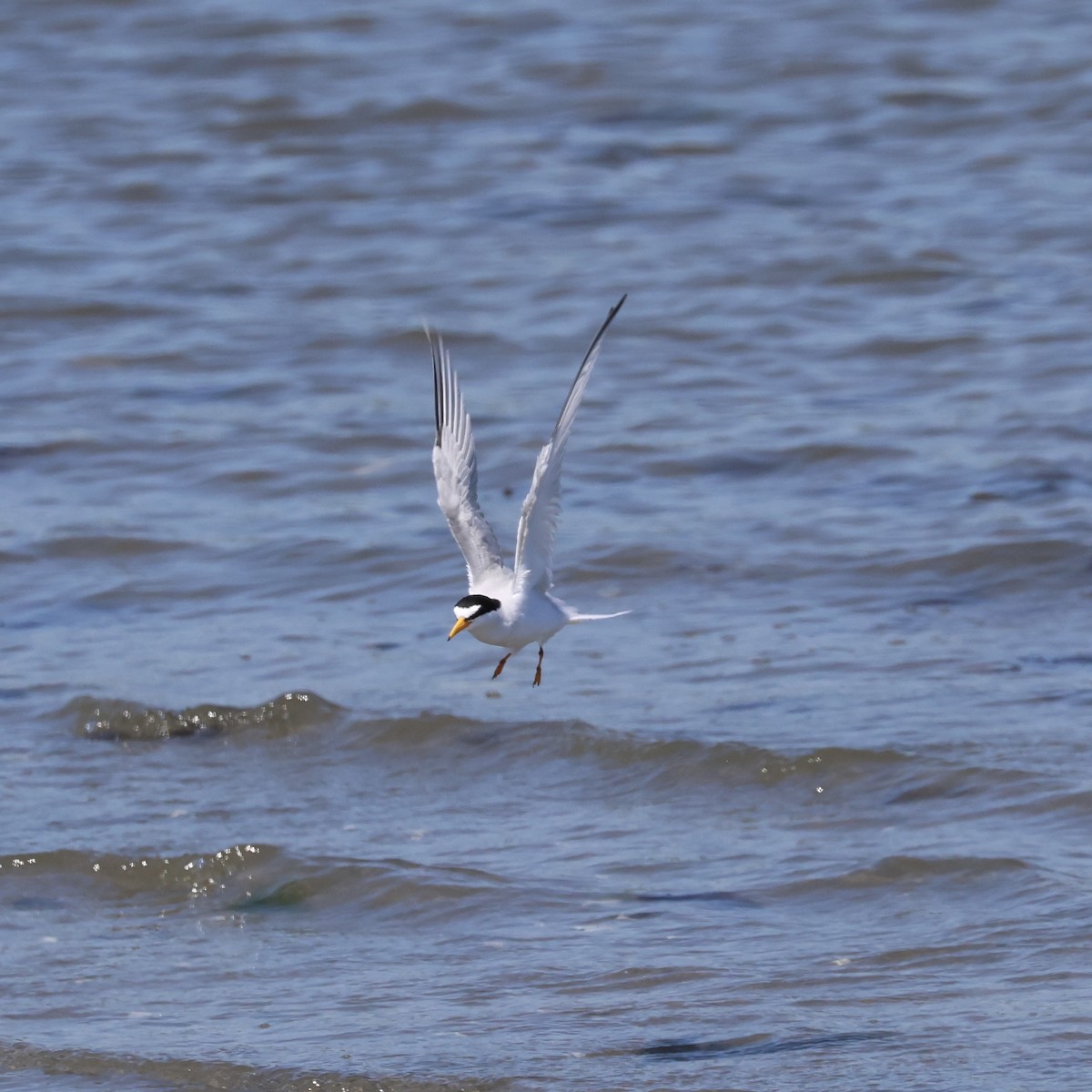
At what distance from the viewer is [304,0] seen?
21.0 metres

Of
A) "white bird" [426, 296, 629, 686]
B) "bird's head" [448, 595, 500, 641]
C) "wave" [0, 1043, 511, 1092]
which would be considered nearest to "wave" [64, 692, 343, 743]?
"white bird" [426, 296, 629, 686]

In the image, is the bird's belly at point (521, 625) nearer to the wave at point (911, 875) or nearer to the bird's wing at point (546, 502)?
the bird's wing at point (546, 502)

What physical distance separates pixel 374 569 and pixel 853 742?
3.00 m

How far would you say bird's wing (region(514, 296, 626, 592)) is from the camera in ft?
19.1

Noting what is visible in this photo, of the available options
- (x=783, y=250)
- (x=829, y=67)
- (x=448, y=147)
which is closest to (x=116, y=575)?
(x=783, y=250)

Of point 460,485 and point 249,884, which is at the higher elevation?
point 460,485

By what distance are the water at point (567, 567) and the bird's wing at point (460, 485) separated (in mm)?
1115

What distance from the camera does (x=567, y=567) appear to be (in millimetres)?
9828

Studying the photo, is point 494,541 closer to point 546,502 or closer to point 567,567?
point 546,502

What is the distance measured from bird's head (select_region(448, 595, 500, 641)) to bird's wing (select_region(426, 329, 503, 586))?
0.47 m

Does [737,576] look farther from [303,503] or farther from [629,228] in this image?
[629,228]

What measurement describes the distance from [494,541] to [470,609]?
2.32ft


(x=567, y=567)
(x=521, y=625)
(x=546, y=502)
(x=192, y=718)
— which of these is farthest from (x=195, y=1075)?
(x=567, y=567)

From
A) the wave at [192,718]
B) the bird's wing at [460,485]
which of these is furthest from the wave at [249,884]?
the wave at [192,718]
